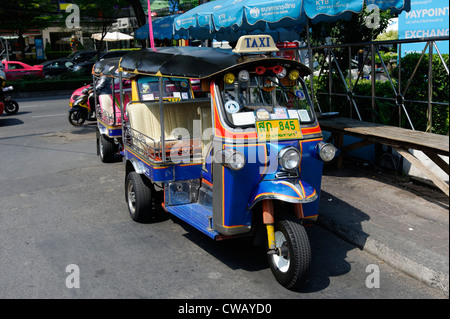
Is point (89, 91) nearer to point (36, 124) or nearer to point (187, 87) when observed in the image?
point (36, 124)

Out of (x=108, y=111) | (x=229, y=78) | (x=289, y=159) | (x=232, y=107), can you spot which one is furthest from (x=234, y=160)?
(x=108, y=111)

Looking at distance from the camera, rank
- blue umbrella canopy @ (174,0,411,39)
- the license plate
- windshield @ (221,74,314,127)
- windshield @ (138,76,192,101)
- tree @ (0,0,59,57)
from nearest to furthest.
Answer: the license plate → windshield @ (221,74,314,127) → windshield @ (138,76,192,101) → blue umbrella canopy @ (174,0,411,39) → tree @ (0,0,59,57)

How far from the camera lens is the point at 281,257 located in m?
4.86

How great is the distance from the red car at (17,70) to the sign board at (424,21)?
21.9 meters

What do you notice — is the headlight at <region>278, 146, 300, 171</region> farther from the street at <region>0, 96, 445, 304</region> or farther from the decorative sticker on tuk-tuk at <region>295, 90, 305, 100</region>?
the street at <region>0, 96, 445, 304</region>

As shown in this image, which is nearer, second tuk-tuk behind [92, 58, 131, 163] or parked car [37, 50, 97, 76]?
second tuk-tuk behind [92, 58, 131, 163]

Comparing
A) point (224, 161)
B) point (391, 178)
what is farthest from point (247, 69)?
point (391, 178)

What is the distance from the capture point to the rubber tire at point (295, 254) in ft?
14.9

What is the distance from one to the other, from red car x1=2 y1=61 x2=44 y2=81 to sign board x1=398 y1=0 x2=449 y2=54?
71.8 feet

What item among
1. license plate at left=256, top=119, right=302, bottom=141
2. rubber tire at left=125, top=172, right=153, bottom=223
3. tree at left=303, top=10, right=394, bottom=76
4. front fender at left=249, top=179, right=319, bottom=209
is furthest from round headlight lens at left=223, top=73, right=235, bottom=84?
tree at left=303, top=10, right=394, bottom=76

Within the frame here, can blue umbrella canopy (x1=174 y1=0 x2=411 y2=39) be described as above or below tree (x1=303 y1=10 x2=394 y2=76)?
above

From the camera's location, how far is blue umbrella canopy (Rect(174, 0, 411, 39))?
7.40 m

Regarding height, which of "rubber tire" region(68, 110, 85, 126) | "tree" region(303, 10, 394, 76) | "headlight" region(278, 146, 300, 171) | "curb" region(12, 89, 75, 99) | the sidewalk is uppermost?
"tree" region(303, 10, 394, 76)
